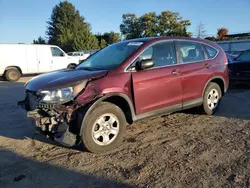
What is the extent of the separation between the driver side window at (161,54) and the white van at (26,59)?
39.9ft

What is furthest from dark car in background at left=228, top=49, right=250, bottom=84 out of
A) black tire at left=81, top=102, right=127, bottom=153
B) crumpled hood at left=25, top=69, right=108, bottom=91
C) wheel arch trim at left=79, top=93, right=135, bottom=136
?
crumpled hood at left=25, top=69, right=108, bottom=91

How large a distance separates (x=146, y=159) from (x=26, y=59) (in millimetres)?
13359

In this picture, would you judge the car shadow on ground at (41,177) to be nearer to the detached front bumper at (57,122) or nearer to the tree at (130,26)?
the detached front bumper at (57,122)

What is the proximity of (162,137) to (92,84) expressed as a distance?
1.61 meters

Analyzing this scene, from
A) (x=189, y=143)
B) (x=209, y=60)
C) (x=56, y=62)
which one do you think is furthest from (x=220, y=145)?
(x=56, y=62)

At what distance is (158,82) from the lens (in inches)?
172

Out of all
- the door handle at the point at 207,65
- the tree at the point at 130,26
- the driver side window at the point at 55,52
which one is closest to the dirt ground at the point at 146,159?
the door handle at the point at 207,65

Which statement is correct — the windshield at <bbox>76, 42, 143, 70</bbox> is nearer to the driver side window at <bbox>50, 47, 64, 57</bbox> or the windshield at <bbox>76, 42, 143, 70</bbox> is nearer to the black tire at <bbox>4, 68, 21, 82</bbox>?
the black tire at <bbox>4, 68, 21, 82</bbox>

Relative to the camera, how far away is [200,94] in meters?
5.23

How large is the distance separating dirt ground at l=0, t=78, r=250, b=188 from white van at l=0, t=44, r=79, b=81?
34.7 feet

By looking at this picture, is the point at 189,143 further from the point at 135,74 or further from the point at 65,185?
the point at 65,185

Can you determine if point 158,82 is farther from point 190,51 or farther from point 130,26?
point 130,26

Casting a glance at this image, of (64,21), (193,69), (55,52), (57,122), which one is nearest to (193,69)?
(193,69)

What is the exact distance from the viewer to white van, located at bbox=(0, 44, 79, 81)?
14.4 m
